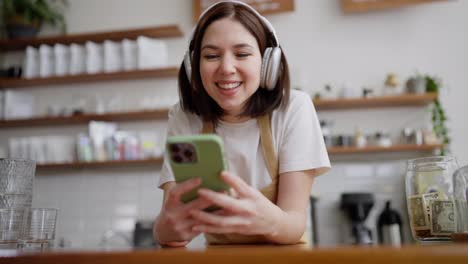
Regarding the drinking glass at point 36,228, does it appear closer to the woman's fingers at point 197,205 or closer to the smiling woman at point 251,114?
the smiling woman at point 251,114

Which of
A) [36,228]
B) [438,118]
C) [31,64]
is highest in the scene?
[31,64]

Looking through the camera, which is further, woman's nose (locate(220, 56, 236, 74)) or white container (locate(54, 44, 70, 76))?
white container (locate(54, 44, 70, 76))

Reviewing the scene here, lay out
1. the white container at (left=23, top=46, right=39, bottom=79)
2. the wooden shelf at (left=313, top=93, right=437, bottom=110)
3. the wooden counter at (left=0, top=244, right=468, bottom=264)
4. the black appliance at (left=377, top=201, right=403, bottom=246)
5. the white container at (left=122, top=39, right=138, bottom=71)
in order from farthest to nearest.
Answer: the white container at (left=23, top=46, right=39, bottom=79) → the white container at (left=122, top=39, right=138, bottom=71) → the wooden shelf at (left=313, top=93, right=437, bottom=110) → the black appliance at (left=377, top=201, right=403, bottom=246) → the wooden counter at (left=0, top=244, right=468, bottom=264)

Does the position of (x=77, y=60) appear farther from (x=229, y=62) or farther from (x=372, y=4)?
(x=229, y=62)

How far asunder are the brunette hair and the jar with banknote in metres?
0.39

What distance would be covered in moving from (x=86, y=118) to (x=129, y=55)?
1.95 ft

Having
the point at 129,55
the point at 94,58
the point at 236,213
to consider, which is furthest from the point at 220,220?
the point at 94,58

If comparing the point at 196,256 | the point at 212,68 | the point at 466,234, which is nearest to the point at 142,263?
the point at 196,256

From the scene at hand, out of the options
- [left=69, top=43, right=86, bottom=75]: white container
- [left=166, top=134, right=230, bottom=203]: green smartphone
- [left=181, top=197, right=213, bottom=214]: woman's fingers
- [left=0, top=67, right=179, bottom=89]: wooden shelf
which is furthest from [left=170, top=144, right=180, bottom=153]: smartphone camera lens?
[left=69, top=43, right=86, bottom=75]: white container

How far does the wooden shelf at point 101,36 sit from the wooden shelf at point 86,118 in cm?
66

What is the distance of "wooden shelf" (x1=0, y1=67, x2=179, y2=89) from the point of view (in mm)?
3271

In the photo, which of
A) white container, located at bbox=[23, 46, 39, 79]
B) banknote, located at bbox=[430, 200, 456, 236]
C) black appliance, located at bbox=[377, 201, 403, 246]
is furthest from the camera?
white container, located at bbox=[23, 46, 39, 79]

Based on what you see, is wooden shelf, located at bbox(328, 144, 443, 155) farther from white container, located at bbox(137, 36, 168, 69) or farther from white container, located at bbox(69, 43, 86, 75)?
white container, located at bbox(69, 43, 86, 75)

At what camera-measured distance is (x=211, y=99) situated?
119 cm
